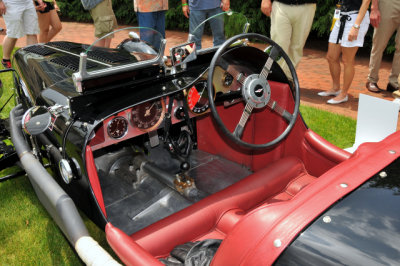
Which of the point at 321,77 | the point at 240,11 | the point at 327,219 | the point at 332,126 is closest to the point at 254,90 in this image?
the point at 327,219

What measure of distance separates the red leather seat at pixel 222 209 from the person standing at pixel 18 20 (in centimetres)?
458

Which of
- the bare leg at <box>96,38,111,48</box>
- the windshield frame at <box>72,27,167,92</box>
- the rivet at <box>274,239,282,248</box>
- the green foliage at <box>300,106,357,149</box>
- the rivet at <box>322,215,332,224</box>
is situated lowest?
the green foliage at <box>300,106,357,149</box>

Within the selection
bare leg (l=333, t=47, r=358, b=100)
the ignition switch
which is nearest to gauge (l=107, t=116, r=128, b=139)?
the ignition switch

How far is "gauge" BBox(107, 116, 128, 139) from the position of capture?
2268 millimetres

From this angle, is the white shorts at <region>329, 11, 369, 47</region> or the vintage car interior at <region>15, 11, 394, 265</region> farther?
the white shorts at <region>329, 11, 369, 47</region>

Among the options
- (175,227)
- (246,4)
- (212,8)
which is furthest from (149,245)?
(246,4)

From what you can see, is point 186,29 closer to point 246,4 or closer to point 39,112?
point 246,4

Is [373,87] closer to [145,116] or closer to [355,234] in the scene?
[145,116]

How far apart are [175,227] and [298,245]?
1083mm

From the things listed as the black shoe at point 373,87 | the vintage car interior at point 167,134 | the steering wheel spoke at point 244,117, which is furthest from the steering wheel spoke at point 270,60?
the black shoe at point 373,87

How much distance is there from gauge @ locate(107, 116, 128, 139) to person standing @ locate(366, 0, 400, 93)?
14.3 ft

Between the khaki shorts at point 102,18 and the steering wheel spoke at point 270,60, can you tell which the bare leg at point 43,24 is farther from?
the steering wheel spoke at point 270,60

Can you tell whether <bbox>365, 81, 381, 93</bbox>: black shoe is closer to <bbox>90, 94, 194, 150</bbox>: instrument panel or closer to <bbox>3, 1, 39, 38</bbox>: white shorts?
<bbox>90, 94, 194, 150</bbox>: instrument panel

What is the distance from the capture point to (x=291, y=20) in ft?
16.3
